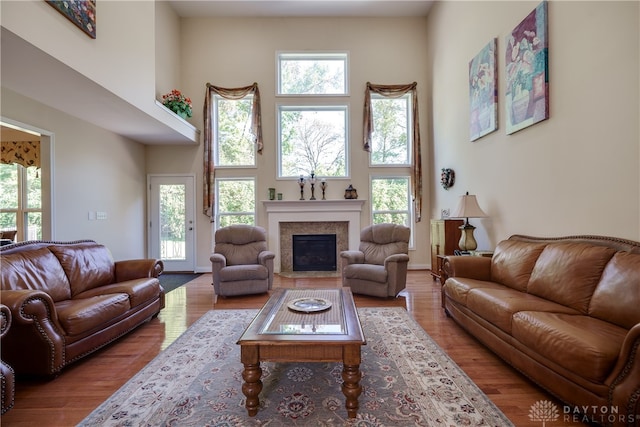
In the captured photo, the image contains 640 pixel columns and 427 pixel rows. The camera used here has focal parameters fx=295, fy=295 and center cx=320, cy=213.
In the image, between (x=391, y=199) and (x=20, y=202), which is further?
(x=391, y=199)

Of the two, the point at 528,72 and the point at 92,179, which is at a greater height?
the point at 528,72

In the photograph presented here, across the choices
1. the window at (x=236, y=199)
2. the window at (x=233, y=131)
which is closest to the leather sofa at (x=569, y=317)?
the window at (x=236, y=199)

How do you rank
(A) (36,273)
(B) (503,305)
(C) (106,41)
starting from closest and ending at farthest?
(B) (503,305)
(A) (36,273)
(C) (106,41)

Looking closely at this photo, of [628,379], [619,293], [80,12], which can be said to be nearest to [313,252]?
[619,293]

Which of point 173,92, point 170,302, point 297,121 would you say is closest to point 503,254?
point 170,302

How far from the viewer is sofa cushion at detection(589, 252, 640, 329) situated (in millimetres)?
1762

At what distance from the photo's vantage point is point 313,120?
5.98m

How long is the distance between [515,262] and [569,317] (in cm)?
93

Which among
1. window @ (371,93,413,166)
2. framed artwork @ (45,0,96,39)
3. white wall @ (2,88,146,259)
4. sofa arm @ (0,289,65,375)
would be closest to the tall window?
window @ (371,93,413,166)

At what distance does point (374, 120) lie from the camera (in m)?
6.00

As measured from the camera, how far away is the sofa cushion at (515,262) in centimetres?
268

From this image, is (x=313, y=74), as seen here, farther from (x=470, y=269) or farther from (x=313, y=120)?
(x=470, y=269)

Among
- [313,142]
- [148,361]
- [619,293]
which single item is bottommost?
[148,361]

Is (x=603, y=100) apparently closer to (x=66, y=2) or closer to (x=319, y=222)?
(x=319, y=222)
